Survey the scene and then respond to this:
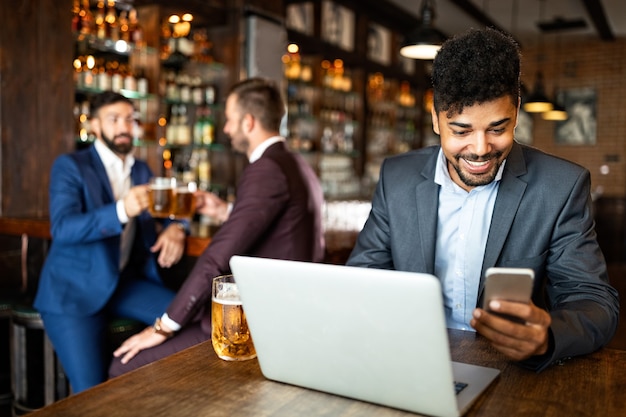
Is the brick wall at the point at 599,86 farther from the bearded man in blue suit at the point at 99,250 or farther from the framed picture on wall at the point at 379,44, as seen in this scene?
the bearded man in blue suit at the point at 99,250

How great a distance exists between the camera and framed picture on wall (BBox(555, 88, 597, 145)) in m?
9.09

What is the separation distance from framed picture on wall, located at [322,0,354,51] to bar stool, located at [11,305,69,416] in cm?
425

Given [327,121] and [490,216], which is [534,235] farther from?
[327,121]

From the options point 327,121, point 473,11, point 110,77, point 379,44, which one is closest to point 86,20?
point 110,77

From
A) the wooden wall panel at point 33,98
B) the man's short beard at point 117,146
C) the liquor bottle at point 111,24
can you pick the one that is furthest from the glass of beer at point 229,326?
the liquor bottle at point 111,24

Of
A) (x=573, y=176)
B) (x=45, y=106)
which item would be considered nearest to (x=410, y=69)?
(x=45, y=106)

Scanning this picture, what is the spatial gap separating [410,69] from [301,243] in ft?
20.6

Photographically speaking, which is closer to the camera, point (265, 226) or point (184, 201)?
point (265, 226)

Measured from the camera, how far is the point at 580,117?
915 centimetres

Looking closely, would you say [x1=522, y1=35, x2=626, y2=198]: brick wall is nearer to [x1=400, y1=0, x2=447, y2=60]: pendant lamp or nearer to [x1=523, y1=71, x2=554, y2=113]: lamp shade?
[x1=523, y1=71, x2=554, y2=113]: lamp shade

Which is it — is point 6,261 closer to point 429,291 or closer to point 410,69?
point 429,291

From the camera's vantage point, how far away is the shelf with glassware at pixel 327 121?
584 cm

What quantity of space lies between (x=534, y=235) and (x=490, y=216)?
0.13 meters

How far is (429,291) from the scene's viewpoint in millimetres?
817
